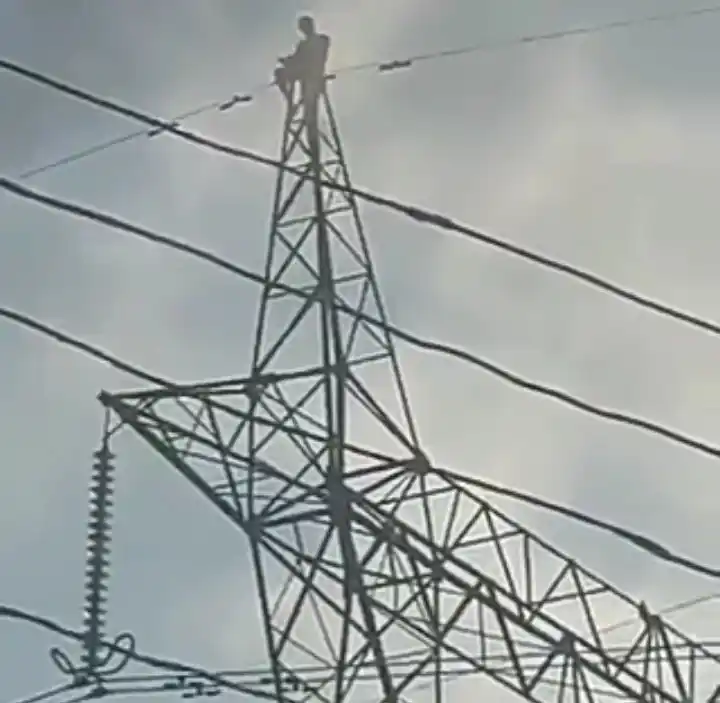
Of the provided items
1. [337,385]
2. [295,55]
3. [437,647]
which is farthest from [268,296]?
[437,647]

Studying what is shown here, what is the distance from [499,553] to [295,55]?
513 centimetres

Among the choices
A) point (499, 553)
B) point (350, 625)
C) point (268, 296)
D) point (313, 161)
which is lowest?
point (350, 625)

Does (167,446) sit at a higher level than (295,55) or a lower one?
lower

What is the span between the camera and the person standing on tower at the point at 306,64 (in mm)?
16875

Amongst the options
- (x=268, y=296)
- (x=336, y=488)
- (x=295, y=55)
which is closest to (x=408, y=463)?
(x=336, y=488)

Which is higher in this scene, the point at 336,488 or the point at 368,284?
the point at 368,284

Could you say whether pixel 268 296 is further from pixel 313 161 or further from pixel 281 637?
pixel 281 637

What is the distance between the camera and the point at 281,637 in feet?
54.9

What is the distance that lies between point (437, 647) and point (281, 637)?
4.78ft

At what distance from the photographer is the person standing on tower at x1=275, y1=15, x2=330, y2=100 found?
1688 centimetres

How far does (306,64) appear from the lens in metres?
16.9

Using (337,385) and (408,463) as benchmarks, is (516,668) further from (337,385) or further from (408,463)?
(337,385)

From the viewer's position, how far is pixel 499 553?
17.2 metres

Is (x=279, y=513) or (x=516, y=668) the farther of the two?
(x=516, y=668)
